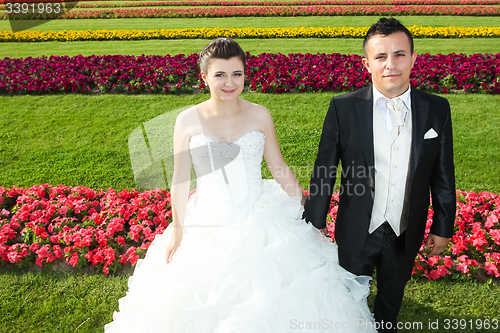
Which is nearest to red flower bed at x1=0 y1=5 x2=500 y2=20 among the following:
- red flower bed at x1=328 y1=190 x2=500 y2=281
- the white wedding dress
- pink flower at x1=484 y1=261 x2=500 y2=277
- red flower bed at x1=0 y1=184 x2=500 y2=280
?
red flower bed at x1=0 y1=184 x2=500 y2=280

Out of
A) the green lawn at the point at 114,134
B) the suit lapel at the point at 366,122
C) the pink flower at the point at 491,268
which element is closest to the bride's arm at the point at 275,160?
the suit lapel at the point at 366,122

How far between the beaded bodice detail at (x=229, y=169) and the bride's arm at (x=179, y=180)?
83mm

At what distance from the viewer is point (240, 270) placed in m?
2.61

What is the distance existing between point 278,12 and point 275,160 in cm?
1970

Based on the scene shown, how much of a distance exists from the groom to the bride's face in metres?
0.78

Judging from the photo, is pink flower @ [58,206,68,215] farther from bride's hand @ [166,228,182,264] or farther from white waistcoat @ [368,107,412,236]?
white waistcoat @ [368,107,412,236]

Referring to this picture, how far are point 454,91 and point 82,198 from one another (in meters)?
9.30

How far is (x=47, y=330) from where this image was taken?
3656 millimetres

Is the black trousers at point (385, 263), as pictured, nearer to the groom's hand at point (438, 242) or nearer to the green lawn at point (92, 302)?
the groom's hand at point (438, 242)

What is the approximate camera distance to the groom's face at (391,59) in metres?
2.24

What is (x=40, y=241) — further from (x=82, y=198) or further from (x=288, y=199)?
(x=288, y=199)

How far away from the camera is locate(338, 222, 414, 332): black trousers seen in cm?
273

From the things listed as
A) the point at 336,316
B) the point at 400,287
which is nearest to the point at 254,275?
the point at 336,316

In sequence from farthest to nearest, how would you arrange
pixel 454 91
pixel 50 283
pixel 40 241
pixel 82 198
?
1. pixel 454 91
2. pixel 82 198
3. pixel 40 241
4. pixel 50 283
